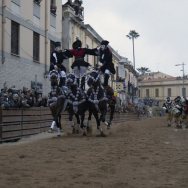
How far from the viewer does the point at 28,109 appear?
16.9m

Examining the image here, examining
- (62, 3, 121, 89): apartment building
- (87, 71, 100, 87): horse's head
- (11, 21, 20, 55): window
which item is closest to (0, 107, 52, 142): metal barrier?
(87, 71, 100, 87): horse's head

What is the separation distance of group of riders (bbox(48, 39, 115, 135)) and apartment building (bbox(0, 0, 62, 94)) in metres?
8.52

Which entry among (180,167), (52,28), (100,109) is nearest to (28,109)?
(100,109)

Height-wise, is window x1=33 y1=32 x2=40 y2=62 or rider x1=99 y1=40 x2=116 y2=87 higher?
window x1=33 y1=32 x2=40 y2=62

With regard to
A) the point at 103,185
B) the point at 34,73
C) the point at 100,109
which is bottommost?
the point at 103,185

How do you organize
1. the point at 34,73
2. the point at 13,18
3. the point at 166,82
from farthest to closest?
1. the point at 166,82
2. the point at 34,73
3. the point at 13,18

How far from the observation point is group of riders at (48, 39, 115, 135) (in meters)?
14.8

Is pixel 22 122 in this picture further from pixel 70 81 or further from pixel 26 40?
pixel 26 40

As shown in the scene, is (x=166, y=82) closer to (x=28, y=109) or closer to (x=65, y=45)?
(x=65, y=45)

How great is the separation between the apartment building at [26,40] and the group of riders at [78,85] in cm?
852

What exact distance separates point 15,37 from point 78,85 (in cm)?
1119

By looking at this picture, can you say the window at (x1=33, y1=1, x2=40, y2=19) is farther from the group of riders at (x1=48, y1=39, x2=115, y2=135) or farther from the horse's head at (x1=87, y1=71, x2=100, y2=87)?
the horse's head at (x1=87, y1=71, x2=100, y2=87)

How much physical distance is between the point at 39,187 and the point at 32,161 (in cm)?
221

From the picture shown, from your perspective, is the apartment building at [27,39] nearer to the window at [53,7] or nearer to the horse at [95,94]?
the window at [53,7]
